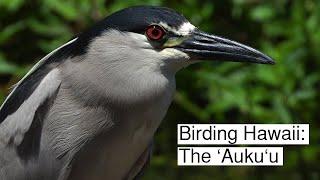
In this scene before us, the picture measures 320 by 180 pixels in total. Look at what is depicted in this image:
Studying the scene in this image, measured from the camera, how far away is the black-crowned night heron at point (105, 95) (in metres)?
2.46

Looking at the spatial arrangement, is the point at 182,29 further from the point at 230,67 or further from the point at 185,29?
the point at 230,67

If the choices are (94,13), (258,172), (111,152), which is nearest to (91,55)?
(111,152)

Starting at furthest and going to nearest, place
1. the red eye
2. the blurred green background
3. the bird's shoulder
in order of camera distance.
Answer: the blurred green background
the bird's shoulder
the red eye

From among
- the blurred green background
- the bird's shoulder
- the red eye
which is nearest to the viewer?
the red eye

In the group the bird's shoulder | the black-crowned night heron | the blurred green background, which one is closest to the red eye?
the black-crowned night heron

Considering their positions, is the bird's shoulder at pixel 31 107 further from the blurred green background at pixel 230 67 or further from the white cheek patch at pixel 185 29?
the blurred green background at pixel 230 67

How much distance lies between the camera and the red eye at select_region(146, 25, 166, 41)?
245cm

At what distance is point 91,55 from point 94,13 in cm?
193

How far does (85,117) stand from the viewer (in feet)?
8.33

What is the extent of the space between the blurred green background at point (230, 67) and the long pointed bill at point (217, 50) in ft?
5.71

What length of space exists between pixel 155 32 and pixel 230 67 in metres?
2.01

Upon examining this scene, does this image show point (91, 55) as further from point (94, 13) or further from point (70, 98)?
point (94, 13)

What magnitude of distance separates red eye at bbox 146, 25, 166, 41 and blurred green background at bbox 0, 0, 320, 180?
184cm

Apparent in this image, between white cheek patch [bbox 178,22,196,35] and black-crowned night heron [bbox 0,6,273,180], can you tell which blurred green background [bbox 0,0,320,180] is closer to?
black-crowned night heron [bbox 0,6,273,180]
